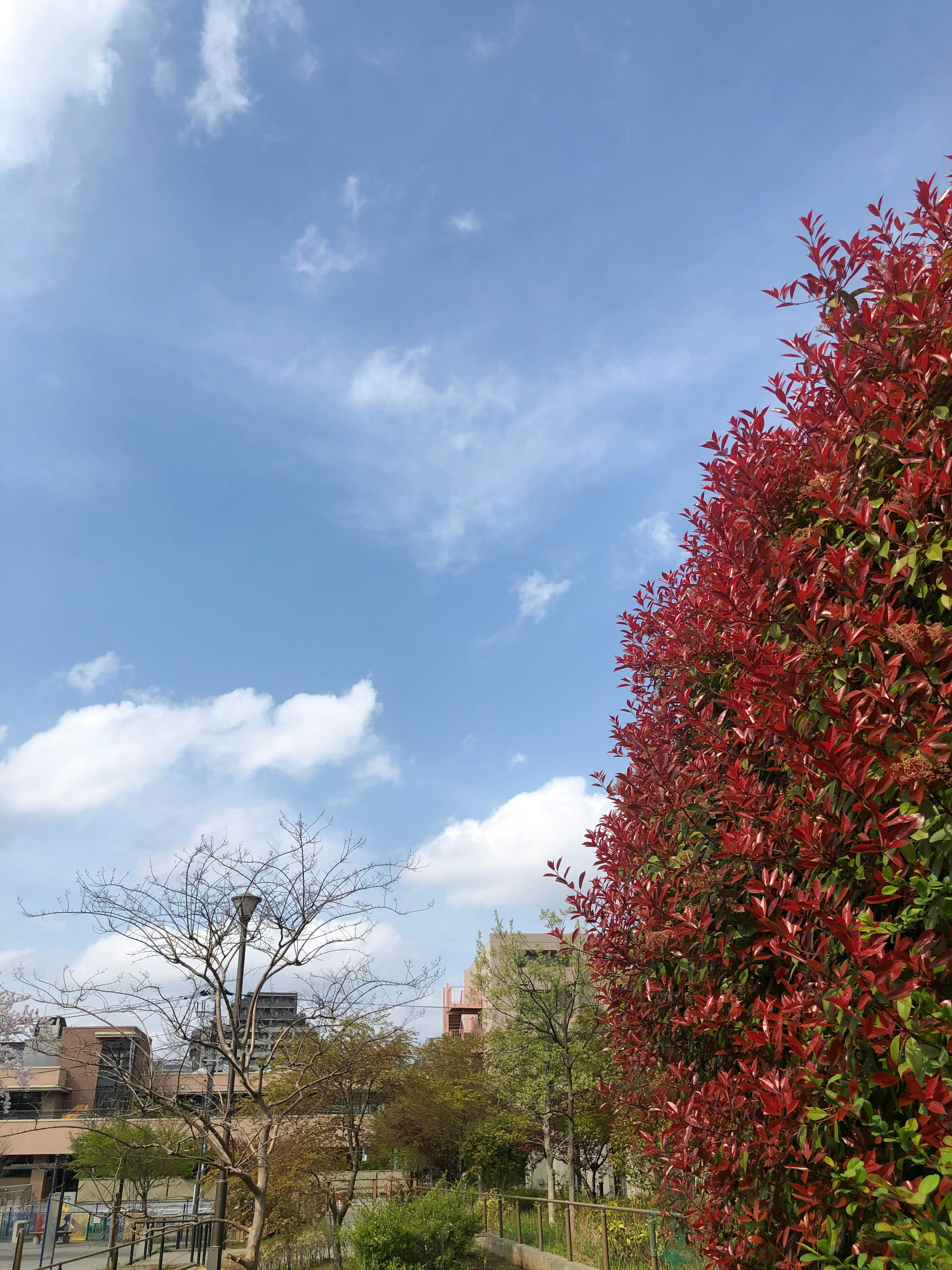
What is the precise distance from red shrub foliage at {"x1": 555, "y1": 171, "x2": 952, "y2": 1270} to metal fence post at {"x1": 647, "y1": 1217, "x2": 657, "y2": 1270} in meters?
7.02

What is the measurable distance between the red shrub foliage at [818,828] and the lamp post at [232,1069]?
270 inches

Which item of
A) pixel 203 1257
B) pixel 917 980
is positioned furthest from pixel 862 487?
pixel 203 1257

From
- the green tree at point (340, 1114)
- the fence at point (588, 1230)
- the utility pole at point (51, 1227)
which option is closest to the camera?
the fence at point (588, 1230)

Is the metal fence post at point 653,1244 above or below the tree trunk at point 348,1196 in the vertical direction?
above

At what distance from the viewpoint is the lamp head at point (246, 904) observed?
31.9 ft

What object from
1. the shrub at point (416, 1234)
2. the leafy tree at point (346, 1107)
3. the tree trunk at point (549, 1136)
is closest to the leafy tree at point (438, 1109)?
the leafy tree at point (346, 1107)

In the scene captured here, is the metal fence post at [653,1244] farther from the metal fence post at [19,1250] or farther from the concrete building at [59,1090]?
the metal fence post at [19,1250]

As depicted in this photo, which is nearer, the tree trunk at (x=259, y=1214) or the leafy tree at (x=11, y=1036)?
the tree trunk at (x=259, y=1214)

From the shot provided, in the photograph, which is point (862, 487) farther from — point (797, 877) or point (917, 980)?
point (917, 980)

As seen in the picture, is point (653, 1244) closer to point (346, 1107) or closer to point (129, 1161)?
point (346, 1107)

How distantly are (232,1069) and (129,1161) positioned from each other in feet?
88.8

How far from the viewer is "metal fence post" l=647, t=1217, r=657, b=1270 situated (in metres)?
8.82

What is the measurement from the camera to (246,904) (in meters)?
9.91

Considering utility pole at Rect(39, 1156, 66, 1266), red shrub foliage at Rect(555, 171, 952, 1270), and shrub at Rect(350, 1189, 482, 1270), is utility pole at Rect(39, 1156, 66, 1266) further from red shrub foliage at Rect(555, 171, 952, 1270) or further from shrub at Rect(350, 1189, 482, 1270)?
red shrub foliage at Rect(555, 171, 952, 1270)
